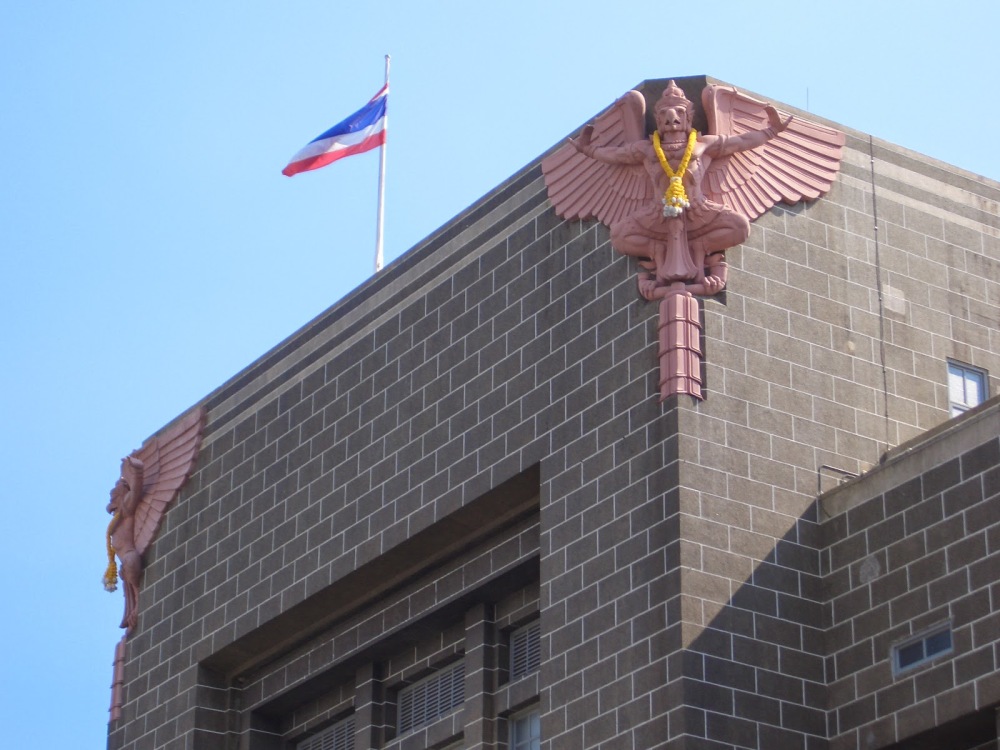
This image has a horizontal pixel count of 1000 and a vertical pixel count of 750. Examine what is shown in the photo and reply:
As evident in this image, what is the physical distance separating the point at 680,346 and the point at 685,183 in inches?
110

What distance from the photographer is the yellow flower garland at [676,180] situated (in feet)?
123

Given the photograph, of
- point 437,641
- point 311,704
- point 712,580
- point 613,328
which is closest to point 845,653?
point 712,580

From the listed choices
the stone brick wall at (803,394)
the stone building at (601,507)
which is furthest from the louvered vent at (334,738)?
the stone brick wall at (803,394)

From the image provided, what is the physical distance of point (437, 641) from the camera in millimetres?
42375

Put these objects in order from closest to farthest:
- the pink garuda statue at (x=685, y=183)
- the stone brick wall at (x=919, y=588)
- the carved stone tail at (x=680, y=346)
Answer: the stone brick wall at (x=919, y=588), the carved stone tail at (x=680, y=346), the pink garuda statue at (x=685, y=183)

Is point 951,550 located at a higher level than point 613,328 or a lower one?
lower

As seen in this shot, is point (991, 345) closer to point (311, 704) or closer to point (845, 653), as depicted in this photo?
point (845, 653)

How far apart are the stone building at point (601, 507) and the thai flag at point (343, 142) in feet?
14.8

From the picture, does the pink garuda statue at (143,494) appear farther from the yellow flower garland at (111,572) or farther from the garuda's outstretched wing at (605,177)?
the garuda's outstretched wing at (605,177)

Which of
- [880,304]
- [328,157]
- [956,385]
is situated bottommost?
[956,385]

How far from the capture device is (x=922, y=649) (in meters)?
34.5

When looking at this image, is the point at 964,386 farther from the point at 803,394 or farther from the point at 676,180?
the point at 676,180

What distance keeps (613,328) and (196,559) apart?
12.3 metres

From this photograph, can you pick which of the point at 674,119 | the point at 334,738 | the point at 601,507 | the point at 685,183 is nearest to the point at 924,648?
the point at 601,507
